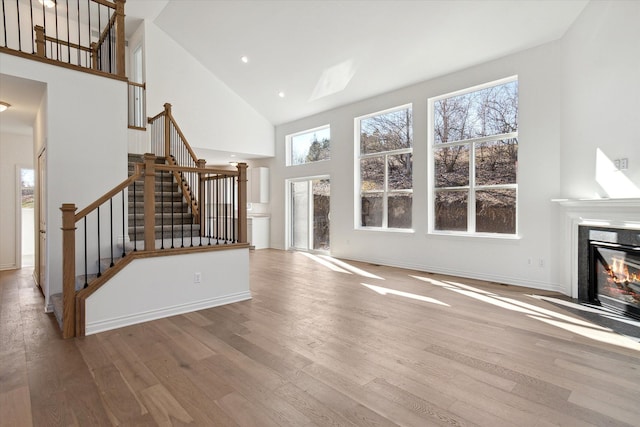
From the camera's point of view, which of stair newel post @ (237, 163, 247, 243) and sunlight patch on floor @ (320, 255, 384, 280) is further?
sunlight patch on floor @ (320, 255, 384, 280)

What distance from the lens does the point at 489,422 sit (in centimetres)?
186

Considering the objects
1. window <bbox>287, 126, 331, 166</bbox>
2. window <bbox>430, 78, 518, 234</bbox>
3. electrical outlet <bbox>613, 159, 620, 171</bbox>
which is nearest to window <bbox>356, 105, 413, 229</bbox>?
window <bbox>430, 78, 518, 234</bbox>

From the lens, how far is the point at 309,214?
8.81m

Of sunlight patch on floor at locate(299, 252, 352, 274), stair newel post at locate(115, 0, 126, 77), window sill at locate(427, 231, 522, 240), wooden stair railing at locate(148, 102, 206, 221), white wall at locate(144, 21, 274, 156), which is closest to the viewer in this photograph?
stair newel post at locate(115, 0, 126, 77)

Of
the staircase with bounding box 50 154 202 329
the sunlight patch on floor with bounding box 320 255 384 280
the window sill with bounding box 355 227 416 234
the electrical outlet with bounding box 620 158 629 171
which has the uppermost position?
the electrical outlet with bounding box 620 158 629 171

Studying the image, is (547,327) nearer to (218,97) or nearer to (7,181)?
(218,97)

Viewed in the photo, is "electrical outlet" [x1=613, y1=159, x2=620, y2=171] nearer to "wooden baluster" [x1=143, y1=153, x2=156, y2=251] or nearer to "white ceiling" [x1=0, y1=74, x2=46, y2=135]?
"wooden baluster" [x1=143, y1=153, x2=156, y2=251]

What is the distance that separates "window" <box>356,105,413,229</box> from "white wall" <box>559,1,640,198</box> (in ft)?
8.28

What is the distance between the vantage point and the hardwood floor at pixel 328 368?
6.44 feet

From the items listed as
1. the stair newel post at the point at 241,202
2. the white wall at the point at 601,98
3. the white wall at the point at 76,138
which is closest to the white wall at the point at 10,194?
the white wall at the point at 76,138

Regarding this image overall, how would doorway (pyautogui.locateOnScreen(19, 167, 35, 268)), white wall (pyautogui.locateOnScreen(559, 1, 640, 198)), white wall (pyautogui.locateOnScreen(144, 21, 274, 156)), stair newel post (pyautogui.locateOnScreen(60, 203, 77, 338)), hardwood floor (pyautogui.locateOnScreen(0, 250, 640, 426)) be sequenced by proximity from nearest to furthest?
1. hardwood floor (pyautogui.locateOnScreen(0, 250, 640, 426))
2. stair newel post (pyautogui.locateOnScreen(60, 203, 77, 338))
3. white wall (pyautogui.locateOnScreen(559, 1, 640, 198))
4. doorway (pyautogui.locateOnScreen(19, 167, 35, 268))
5. white wall (pyautogui.locateOnScreen(144, 21, 274, 156))

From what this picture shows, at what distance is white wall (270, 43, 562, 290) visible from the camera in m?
4.77

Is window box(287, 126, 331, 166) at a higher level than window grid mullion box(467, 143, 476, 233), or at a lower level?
higher

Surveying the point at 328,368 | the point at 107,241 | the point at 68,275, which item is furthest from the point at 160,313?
the point at 328,368
